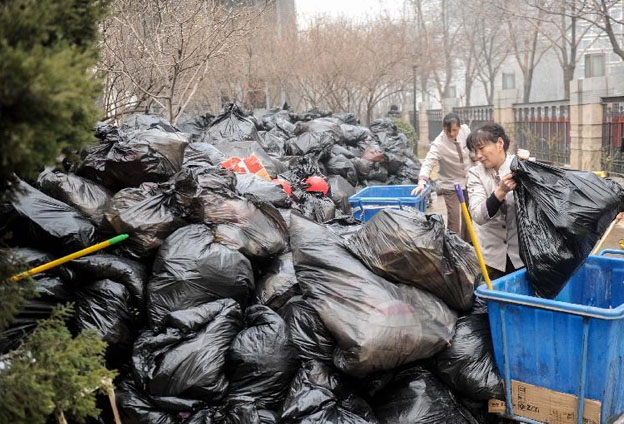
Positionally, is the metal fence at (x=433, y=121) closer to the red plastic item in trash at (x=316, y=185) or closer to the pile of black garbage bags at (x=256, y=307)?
the red plastic item in trash at (x=316, y=185)

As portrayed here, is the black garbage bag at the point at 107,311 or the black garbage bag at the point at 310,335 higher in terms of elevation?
the black garbage bag at the point at 107,311

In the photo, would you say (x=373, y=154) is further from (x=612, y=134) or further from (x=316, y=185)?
(x=612, y=134)

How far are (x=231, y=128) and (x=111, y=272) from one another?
180 inches

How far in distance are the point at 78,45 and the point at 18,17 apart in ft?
0.95

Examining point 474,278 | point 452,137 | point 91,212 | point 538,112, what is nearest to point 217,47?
point 452,137

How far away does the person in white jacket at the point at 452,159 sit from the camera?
5539 millimetres

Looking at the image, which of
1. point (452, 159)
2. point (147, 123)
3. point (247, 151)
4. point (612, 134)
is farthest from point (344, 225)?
point (612, 134)

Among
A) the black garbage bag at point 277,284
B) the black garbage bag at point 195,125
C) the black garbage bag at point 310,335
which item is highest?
the black garbage bag at point 195,125

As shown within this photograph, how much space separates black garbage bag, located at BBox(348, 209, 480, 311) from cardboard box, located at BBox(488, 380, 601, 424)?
0.47 m

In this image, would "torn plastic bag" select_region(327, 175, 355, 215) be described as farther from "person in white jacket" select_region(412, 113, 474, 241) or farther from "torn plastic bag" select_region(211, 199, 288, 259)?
"torn plastic bag" select_region(211, 199, 288, 259)

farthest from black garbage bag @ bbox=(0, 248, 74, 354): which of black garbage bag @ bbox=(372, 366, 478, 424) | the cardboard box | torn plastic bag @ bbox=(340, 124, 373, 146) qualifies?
torn plastic bag @ bbox=(340, 124, 373, 146)

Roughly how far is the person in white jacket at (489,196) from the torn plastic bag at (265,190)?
145 centimetres

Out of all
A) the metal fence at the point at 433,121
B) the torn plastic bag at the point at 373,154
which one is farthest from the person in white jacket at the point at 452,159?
the metal fence at the point at 433,121

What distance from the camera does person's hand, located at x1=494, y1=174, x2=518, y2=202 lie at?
122 inches
